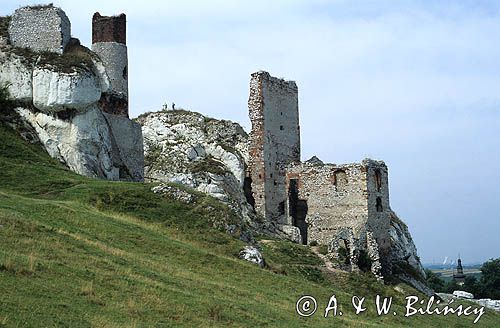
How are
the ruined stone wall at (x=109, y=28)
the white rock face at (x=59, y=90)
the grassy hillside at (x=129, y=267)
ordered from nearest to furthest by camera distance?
the grassy hillside at (x=129, y=267) < the white rock face at (x=59, y=90) < the ruined stone wall at (x=109, y=28)

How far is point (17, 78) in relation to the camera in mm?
41812

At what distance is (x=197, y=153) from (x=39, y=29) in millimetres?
13997

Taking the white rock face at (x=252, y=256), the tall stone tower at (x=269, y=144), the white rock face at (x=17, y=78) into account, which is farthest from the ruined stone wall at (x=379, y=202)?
the white rock face at (x=17, y=78)

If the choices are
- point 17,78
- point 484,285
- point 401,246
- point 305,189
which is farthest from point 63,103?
point 484,285

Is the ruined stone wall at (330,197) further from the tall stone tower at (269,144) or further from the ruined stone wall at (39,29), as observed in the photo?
the ruined stone wall at (39,29)

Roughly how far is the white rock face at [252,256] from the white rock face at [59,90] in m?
16.4

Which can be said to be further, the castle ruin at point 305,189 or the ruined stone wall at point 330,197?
the castle ruin at point 305,189

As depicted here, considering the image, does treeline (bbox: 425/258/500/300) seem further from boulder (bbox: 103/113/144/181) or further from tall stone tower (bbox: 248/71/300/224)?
boulder (bbox: 103/113/144/181)

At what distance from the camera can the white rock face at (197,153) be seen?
4900cm

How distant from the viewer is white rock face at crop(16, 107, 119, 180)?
40.6 meters

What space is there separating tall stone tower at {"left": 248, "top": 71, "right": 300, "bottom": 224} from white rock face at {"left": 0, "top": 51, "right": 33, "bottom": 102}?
15.1 meters

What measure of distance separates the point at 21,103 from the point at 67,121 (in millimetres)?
2740

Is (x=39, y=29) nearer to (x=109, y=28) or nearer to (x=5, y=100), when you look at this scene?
(x=5, y=100)

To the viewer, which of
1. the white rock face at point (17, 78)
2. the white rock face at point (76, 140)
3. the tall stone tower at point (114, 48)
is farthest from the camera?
the tall stone tower at point (114, 48)
